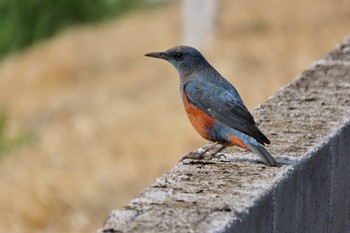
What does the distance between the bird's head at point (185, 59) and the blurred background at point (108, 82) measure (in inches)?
108

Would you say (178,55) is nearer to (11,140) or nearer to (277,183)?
(277,183)

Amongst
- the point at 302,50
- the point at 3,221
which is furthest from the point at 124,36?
the point at 3,221

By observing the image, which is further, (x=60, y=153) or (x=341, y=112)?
(x=60, y=153)

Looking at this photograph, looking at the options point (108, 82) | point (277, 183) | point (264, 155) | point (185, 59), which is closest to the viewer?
point (277, 183)

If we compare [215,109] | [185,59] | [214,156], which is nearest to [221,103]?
[215,109]

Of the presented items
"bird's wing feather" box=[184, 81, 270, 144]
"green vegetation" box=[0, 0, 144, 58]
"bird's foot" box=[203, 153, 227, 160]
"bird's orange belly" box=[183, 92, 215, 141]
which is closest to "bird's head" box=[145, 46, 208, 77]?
"bird's wing feather" box=[184, 81, 270, 144]

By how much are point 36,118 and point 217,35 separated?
8.95ft

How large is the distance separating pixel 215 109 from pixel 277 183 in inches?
32.4

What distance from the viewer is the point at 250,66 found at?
35.8 feet

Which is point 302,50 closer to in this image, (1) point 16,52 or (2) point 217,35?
(2) point 217,35

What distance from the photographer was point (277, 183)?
10.9ft

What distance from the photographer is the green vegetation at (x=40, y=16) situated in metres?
17.1

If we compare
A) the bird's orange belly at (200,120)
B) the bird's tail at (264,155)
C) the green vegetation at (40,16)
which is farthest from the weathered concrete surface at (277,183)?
the green vegetation at (40,16)

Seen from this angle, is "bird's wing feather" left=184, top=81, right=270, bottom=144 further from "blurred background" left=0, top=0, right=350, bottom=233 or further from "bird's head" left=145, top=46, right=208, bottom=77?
"blurred background" left=0, top=0, right=350, bottom=233
